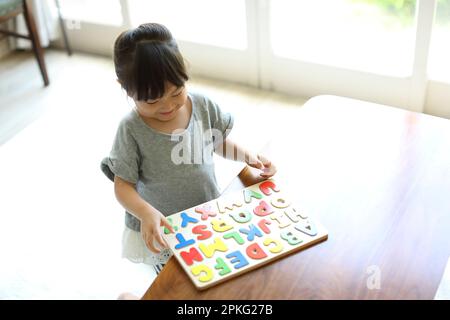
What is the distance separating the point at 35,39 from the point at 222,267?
1985mm

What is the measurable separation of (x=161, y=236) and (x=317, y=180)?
1.09ft

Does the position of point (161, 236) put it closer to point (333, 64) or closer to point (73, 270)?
point (73, 270)

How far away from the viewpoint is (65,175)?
202cm

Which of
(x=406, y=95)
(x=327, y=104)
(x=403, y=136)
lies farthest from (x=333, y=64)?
(x=403, y=136)

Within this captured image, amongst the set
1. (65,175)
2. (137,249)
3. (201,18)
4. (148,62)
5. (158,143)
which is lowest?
(65,175)

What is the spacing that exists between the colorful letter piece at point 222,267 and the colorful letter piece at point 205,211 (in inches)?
4.7

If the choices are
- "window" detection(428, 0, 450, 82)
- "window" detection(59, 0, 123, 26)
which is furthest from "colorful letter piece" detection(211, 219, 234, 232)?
"window" detection(59, 0, 123, 26)

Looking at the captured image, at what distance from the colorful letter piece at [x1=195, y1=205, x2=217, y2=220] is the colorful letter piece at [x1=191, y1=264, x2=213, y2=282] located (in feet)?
0.42

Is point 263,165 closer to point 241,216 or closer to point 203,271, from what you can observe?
point 241,216

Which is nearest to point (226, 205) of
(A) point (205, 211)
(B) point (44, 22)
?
(A) point (205, 211)

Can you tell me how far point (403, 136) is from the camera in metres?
1.16

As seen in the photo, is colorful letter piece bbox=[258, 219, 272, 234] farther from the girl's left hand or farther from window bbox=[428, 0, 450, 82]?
window bbox=[428, 0, 450, 82]

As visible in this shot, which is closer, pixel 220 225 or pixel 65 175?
pixel 220 225

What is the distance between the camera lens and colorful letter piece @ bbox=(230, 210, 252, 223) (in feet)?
3.26
